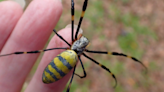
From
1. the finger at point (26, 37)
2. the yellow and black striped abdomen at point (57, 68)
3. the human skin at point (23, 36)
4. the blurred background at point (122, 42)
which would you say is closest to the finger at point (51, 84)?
the human skin at point (23, 36)

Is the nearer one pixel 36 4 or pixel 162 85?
pixel 36 4

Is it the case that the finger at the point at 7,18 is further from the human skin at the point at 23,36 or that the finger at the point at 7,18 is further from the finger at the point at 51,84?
the finger at the point at 51,84

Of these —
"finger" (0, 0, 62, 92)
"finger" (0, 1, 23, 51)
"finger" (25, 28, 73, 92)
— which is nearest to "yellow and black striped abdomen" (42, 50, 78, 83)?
"finger" (25, 28, 73, 92)

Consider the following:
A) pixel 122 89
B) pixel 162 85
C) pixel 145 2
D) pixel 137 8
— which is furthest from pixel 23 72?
pixel 145 2

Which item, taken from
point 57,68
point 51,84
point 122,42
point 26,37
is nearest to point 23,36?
point 26,37

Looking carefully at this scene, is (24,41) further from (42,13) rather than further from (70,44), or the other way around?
(70,44)

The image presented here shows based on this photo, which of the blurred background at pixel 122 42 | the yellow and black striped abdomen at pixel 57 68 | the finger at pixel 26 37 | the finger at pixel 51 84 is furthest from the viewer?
the blurred background at pixel 122 42

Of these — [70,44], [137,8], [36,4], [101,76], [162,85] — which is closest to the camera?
[36,4]
